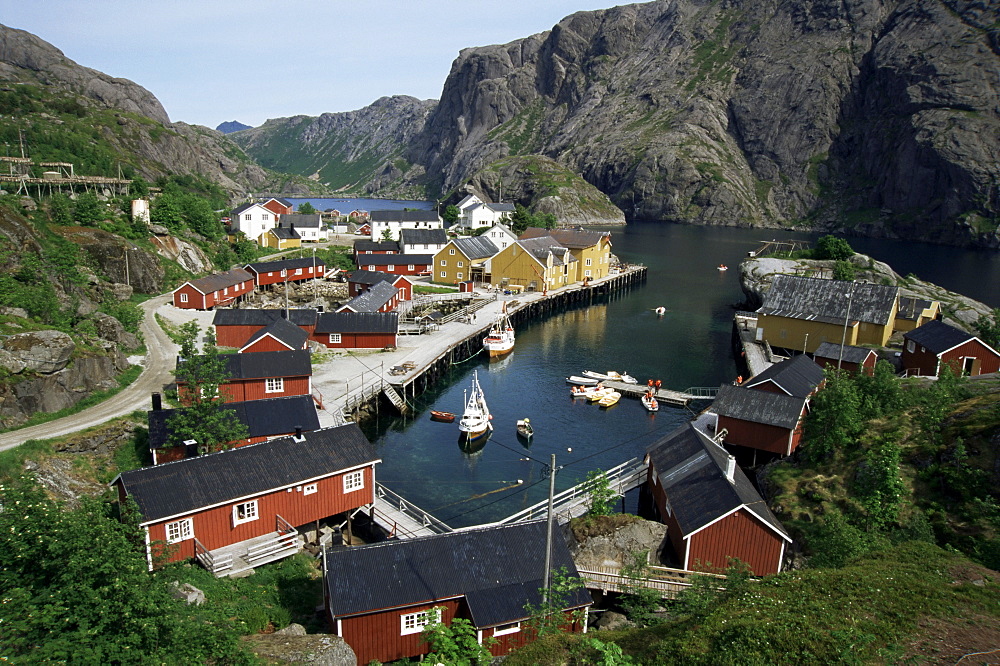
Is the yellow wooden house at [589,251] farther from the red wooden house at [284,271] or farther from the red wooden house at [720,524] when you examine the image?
the red wooden house at [720,524]

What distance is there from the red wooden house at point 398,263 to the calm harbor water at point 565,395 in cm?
2133

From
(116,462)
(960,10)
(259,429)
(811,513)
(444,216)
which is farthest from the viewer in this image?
(960,10)

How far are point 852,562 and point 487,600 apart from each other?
11.0 meters

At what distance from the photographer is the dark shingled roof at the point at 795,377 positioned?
3588 cm

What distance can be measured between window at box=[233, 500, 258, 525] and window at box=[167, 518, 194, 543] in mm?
1604

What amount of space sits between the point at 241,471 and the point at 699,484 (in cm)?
1836

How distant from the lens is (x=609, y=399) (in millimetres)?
47688

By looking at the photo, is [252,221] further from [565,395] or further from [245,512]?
[245,512]

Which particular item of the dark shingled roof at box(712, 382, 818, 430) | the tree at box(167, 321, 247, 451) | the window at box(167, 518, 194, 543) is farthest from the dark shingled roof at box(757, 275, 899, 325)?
the window at box(167, 518, 194, 543)

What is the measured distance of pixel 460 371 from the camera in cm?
5616

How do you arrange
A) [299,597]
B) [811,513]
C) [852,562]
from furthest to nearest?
[811,513]
[299,597]
[852,562]

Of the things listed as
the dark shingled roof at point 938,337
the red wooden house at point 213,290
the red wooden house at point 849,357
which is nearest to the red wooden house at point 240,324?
the red wooden house at point 213,290

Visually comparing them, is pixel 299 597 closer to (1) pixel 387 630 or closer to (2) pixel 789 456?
(1) pixel 387 630

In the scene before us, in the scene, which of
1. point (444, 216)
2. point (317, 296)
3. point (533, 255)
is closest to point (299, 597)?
point (317, 296)
